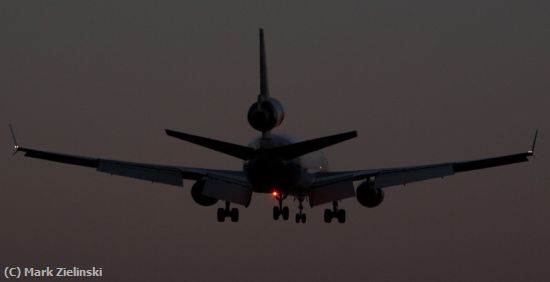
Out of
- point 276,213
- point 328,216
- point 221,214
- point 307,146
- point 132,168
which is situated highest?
point 132,168

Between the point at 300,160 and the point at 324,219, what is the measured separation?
10687mm

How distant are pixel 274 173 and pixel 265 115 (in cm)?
462

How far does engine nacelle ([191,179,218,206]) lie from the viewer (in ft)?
301

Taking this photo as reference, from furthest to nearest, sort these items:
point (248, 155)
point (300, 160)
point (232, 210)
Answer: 1. point (232, 210)
2. point (300, 160)
3. point (248, 155)

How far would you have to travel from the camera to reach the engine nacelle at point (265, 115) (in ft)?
260

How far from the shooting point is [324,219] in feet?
319

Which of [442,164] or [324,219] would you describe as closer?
[442,164]

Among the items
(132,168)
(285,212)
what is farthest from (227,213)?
(132,168)

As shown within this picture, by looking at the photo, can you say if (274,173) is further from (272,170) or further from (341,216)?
(341,216)

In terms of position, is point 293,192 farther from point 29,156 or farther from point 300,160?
point 29,156

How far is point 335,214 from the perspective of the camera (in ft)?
318

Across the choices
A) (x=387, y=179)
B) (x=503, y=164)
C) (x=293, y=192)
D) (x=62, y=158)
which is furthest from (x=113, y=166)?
(x=503, y=164)

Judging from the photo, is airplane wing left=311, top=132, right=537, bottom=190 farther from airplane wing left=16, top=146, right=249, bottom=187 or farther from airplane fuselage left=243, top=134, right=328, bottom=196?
airplane wing left=16, top=146, right=249, bottom=187

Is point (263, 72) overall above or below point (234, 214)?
above
